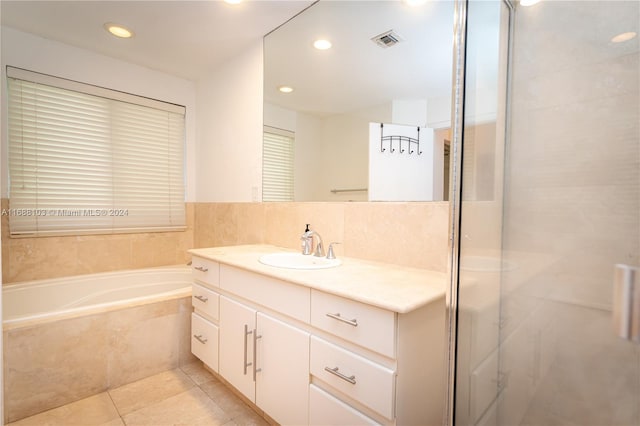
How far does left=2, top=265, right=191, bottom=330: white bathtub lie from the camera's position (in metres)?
1.84

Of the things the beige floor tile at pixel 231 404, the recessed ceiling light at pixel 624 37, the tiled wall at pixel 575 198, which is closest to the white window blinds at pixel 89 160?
the beige floor tile at pixel 231 404

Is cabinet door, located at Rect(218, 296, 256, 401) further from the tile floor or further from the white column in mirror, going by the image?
the white column in mirror

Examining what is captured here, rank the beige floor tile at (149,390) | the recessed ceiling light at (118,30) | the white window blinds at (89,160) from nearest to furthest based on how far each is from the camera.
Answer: the beige floor tile at (149,390) < the recessed ceiling light at (118,30) < the white window blinds at (89,160)

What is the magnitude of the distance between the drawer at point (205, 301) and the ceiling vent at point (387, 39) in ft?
5.62

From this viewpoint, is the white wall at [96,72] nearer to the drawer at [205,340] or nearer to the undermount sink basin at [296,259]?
the drawer at [205,340]

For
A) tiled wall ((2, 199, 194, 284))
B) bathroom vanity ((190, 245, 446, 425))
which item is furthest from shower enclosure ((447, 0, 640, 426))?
tiled wall ((2, 199, 194, 284))

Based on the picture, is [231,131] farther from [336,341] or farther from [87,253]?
[336,341]

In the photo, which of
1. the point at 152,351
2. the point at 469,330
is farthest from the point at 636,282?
the point at 152,351

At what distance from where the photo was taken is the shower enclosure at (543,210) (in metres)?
0.72

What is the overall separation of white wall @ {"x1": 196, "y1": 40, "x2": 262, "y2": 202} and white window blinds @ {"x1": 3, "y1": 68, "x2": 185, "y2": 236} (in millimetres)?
301

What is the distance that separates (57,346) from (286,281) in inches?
58.3

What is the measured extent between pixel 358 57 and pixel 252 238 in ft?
5.06

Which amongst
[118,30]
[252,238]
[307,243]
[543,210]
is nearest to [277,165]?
[252,238]

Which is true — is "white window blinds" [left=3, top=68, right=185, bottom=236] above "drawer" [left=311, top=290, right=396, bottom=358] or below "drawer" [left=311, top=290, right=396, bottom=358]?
above
